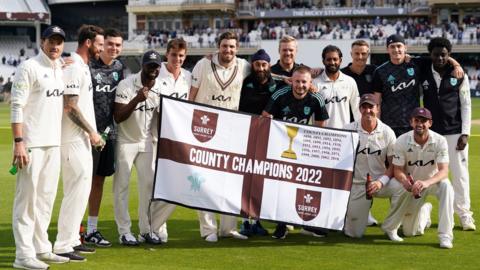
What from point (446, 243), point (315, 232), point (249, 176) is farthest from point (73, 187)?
point (446, 243)

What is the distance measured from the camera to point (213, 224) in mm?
8883

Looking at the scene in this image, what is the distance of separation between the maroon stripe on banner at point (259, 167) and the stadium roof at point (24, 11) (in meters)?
65.0

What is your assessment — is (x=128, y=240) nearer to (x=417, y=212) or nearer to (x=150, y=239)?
(x=150, y=239)

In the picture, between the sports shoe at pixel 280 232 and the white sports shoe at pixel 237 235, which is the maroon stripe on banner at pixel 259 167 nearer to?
the sports shoe at pixel 280 232

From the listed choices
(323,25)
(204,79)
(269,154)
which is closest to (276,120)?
(269,154)

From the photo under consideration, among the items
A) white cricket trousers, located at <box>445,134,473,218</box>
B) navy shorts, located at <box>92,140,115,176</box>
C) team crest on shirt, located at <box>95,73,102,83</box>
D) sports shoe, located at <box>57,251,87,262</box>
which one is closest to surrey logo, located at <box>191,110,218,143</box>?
navy shorts, located at <box>92,140,115,176</box>

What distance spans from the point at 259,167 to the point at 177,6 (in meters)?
62.2

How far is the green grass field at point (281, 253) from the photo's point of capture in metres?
7.55

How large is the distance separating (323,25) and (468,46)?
12.4 m

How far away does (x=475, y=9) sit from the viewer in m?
62.1

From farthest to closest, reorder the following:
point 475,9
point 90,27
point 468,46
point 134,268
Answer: point 475,9, point 468,46, point 90,27, point 134,268

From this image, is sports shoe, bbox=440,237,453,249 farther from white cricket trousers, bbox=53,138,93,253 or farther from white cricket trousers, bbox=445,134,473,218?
white cricket trousers, bbox=53,138,93,253

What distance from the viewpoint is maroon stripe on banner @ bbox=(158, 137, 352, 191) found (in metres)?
8.41

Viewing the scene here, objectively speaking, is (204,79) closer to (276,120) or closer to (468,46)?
(276,120)
